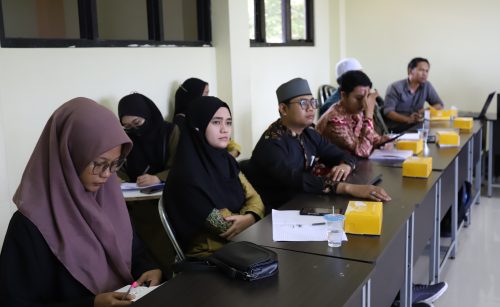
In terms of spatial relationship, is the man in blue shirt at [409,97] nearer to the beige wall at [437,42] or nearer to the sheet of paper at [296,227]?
the beige wall at [437,42]

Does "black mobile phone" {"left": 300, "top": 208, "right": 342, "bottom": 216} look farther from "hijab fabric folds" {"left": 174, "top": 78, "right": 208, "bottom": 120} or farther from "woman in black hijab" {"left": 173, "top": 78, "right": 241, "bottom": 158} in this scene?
"hijab fabric folds" {"left": 174, "top": 78, "right": 208, "bottom": 120}

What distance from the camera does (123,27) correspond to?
433 cm

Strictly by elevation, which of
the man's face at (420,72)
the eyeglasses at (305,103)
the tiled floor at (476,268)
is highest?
the man's face at (420,72)

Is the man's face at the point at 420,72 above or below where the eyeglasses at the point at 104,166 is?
above

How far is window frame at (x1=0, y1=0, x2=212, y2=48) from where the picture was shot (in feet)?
9.23

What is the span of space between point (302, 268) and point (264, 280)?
0.53ft

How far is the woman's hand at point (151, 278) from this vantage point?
1.72 m

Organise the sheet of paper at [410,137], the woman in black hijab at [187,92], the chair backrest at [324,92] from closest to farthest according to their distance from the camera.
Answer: the sheet of paper at [410,137], the woman in black hijab at [187,92], the chair backrest at [324,92]

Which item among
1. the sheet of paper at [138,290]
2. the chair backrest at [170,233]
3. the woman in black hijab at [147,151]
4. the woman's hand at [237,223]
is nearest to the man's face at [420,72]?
the woman in black hijab at [147,151]

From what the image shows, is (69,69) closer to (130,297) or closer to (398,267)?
(130,297)

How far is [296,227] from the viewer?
2012 mm

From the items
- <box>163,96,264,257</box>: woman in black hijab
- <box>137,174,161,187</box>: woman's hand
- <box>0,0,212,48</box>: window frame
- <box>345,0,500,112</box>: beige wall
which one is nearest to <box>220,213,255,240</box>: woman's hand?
<box>163,96,264,257</box>: woman in black hijab

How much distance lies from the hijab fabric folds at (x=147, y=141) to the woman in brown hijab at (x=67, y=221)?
1.70 metres

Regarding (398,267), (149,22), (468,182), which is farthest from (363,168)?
(149,22)
